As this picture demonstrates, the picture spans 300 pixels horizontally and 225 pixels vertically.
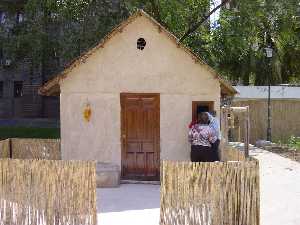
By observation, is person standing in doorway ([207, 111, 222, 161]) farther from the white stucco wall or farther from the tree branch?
the tree branch

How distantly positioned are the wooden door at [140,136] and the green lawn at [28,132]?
40.4 ft

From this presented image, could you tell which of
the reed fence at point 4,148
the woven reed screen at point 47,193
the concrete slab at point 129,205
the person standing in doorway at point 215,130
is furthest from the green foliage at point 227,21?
the woven reed screen at point 47,193

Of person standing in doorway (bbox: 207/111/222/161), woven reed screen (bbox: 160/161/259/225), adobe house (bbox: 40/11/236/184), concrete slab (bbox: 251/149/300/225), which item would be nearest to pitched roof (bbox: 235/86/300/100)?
concrete slab (bbox: 251/149/300/225)

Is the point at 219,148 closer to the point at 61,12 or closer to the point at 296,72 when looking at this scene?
the point at 61,12

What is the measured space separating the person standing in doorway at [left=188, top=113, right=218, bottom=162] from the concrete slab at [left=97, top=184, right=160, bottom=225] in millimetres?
1317

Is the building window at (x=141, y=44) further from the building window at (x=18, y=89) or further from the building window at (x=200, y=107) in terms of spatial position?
the building window at (x=18, y=89)

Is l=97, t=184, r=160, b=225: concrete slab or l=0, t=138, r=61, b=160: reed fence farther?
l=0, t=138, r=61, b=160: reed fence

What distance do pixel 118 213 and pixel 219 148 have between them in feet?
11.9

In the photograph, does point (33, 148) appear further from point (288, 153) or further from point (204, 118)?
point (288, 153)

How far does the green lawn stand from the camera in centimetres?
2552

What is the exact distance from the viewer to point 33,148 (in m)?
15.1

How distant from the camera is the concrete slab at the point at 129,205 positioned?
9289 mm

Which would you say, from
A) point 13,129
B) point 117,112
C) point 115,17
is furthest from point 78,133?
point 13,129

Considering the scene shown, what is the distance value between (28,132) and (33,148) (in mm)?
12034
